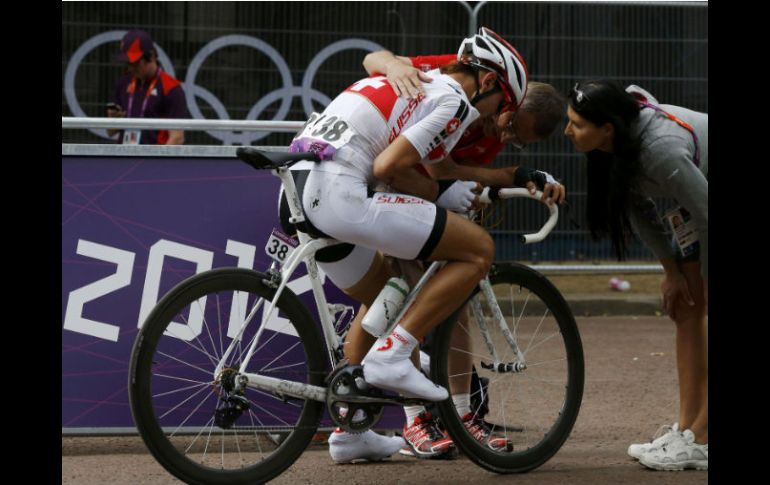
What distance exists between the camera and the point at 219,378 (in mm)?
5027

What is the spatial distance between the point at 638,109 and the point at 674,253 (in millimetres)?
685

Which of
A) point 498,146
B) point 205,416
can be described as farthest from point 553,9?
point 205,416

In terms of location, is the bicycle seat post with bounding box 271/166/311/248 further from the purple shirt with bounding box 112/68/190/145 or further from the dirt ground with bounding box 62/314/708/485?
the purple shirt with bounding box 112/68/190/145

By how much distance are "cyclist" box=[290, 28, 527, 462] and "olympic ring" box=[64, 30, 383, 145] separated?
6.51 m

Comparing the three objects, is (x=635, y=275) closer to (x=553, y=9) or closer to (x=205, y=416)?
(x=553, y=9)

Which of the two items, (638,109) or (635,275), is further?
(635,275)

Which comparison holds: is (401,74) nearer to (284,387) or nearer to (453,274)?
(453,274)

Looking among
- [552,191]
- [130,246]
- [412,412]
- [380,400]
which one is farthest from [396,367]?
[130,246]

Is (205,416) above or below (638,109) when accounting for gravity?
below

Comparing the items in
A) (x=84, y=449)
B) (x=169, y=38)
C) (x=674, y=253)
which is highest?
(x=169, y=38)

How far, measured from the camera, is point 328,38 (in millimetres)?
12133

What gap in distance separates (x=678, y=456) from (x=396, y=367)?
1.35 metres
